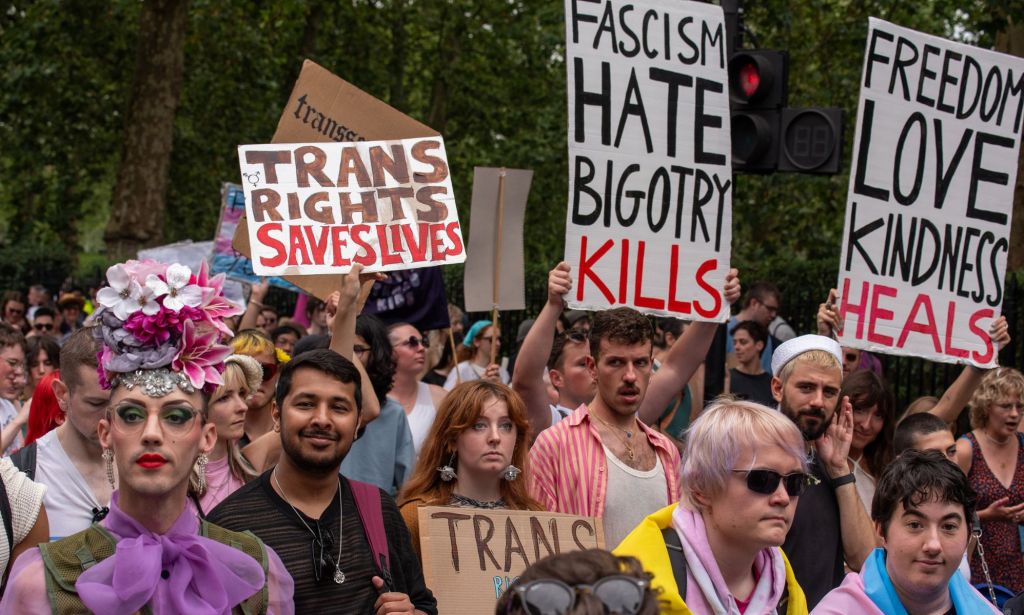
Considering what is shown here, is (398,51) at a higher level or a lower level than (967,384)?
higher

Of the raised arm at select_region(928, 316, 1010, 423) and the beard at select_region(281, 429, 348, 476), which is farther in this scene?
the raised arm at select_region(928, 316, 1010, 423)

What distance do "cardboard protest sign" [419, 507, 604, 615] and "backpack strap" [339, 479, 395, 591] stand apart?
33cm

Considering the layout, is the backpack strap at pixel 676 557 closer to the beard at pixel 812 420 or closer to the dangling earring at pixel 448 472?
the dangling earring at pixel 448 472

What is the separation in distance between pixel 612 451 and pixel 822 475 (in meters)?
0.76

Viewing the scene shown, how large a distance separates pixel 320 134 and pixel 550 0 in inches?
553

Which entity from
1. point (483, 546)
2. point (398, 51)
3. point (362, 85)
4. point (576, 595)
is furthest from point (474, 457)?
point (362, 85)

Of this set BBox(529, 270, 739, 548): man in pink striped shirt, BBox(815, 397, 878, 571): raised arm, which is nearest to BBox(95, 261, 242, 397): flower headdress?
BBox(529, 270, 739, 548): man in pink striped shirt

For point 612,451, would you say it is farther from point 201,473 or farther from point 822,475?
point 201,473

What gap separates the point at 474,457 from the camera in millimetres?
4770

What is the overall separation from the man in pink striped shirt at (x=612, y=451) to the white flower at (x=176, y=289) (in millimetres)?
1824

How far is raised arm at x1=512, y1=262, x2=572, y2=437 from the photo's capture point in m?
5.40

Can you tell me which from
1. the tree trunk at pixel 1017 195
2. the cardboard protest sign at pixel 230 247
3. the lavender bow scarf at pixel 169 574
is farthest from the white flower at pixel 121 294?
the tree trunk at pixel 1017 195

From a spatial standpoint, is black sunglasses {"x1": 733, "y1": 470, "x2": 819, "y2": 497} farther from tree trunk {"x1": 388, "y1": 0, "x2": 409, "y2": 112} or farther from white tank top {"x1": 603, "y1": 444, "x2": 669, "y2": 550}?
tree trunk {"x1": 388, "y1": 0, "x2": 409, "y2": 112}

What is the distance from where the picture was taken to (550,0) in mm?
20359
